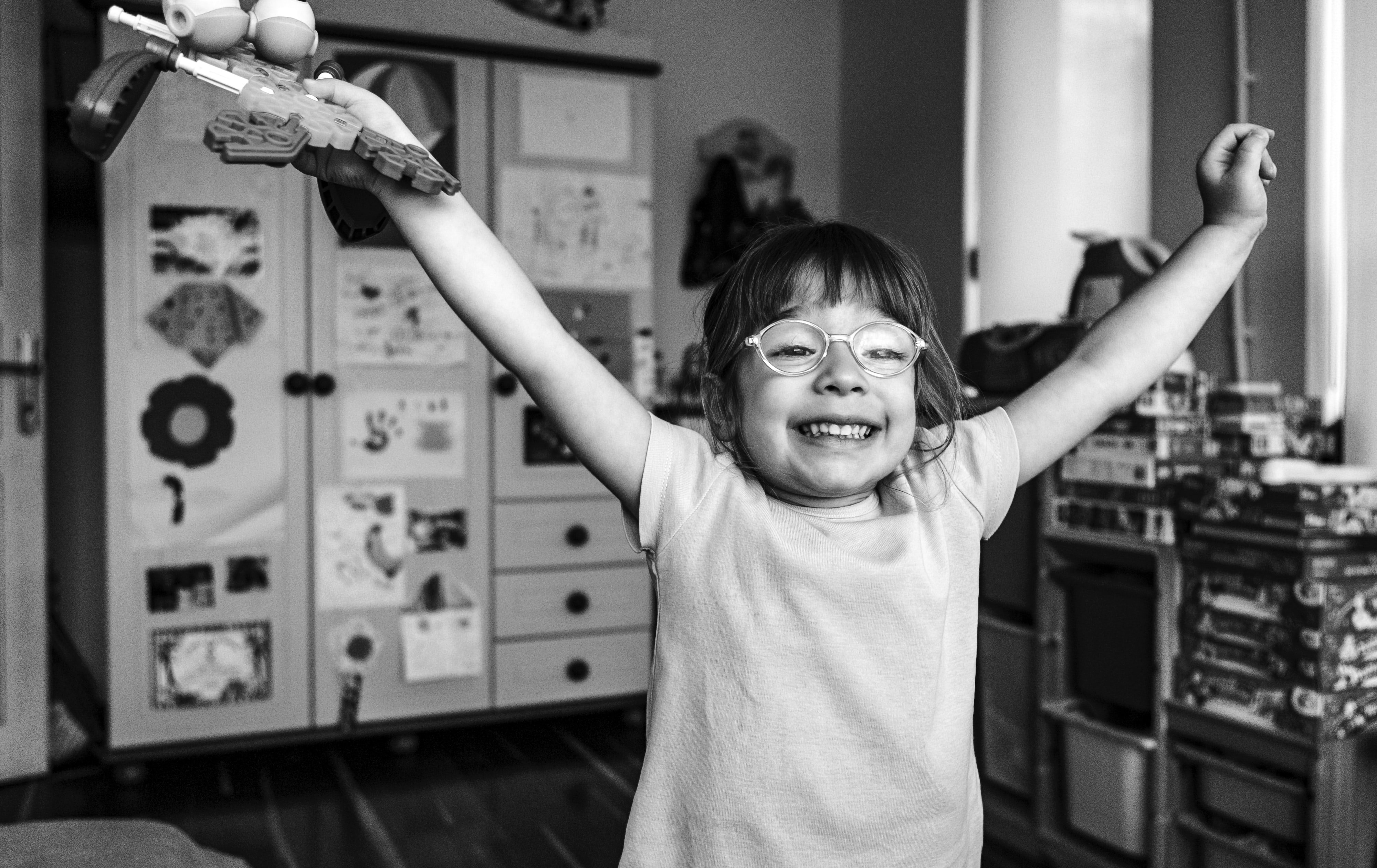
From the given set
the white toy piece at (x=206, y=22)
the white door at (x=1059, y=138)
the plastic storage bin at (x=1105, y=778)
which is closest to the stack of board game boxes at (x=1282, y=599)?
the plastic storage bin at (x=1105, y=778)

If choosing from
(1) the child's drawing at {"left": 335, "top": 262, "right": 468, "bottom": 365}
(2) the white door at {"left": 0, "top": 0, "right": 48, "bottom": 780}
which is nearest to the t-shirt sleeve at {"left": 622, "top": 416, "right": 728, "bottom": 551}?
(1) the child's drawing at {"left": 335, "top": 262, "right": 468, "bottom": 365}

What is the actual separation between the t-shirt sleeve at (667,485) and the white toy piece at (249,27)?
343 mm

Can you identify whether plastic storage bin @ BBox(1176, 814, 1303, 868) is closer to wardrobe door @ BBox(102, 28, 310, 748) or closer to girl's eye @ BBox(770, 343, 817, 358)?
girl's eye @ BBox(770, 343, 817, 358)

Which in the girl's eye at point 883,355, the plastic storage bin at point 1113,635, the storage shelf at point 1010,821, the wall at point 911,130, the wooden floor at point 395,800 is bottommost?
the wooden floor at point 395,800

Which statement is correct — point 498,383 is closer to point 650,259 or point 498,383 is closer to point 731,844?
point 650,259

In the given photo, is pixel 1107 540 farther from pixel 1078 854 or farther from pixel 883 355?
pixel 883 355

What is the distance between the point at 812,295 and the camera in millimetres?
855

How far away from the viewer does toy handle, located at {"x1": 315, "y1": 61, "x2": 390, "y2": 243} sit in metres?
0.68

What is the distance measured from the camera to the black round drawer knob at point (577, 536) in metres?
2.87

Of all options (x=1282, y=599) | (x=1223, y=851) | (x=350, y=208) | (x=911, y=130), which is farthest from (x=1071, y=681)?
(x=911, y=130)

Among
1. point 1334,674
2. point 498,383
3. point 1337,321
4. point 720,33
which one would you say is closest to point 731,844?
point 1334,674

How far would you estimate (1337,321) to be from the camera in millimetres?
2092

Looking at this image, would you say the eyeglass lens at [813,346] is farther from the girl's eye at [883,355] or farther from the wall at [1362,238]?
the wall at [1362,238]

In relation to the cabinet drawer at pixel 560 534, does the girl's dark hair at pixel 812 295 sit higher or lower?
higher
